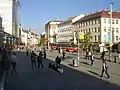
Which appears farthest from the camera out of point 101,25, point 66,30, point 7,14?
point 66,30

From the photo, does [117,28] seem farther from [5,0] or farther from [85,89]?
[85,89]

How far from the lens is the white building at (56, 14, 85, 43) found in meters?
136

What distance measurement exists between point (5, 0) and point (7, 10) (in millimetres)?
5822

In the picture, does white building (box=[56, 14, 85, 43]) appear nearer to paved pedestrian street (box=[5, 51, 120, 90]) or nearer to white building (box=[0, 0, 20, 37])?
white building (box=[0, 0, 20, 37])

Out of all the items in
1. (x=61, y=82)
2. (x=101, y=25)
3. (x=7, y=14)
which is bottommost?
Result: (x=61, y=82)

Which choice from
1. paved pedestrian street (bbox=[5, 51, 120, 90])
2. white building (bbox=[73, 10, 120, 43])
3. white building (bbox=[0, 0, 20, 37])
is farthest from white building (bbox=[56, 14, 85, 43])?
paved pedestrian street (bbox=[5, 51, 120, 90])

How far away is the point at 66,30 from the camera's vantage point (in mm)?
146125

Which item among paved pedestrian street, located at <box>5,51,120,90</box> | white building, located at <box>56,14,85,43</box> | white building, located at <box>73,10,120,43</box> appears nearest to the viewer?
paved pedestrian street, located at <box>5,51,120,90</box>

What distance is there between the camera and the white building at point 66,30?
447ft

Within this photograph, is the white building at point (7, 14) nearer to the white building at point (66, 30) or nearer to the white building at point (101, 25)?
the white building at point (66, 30)

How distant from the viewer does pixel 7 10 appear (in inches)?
5094

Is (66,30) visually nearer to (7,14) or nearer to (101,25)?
(7,14)

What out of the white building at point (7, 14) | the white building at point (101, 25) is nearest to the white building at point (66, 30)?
the white building at point (7, 14)

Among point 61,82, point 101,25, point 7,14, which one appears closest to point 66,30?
point 7,14
